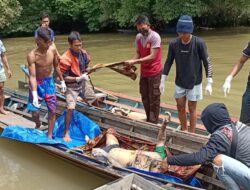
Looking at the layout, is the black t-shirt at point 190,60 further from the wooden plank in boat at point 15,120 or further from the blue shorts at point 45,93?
the wooden plank in boat at point 15,120

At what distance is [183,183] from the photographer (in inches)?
183

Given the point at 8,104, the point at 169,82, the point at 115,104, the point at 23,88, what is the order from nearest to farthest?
Result: 1. the point at 115,104
2. the point at 8,104
3. the point at 23,88
4. the point at 169,82

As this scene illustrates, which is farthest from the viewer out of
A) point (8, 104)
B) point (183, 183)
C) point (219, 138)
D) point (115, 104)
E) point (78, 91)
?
point (8, 104)

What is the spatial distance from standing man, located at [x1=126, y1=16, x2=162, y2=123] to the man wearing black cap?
2479 millimetres

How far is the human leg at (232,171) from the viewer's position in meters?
3.54

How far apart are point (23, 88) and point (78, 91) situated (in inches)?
145

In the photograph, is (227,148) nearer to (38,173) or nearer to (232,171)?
(232,171)

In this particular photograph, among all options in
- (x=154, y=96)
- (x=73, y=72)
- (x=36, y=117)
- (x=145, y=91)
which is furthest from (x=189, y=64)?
(x=36, y=117)

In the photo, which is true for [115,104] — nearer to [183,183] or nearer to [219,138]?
[183,183]

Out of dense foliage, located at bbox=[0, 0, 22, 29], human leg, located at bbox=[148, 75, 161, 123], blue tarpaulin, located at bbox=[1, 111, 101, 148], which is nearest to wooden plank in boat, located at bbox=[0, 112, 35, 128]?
blue tarpaulin, located at bbox=[1, 111, 101, 148]

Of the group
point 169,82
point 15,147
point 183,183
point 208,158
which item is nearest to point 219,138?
point 208,158

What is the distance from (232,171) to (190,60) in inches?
83.1

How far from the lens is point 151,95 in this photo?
6270 millimetres

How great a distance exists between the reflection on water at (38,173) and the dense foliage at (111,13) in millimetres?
20251
